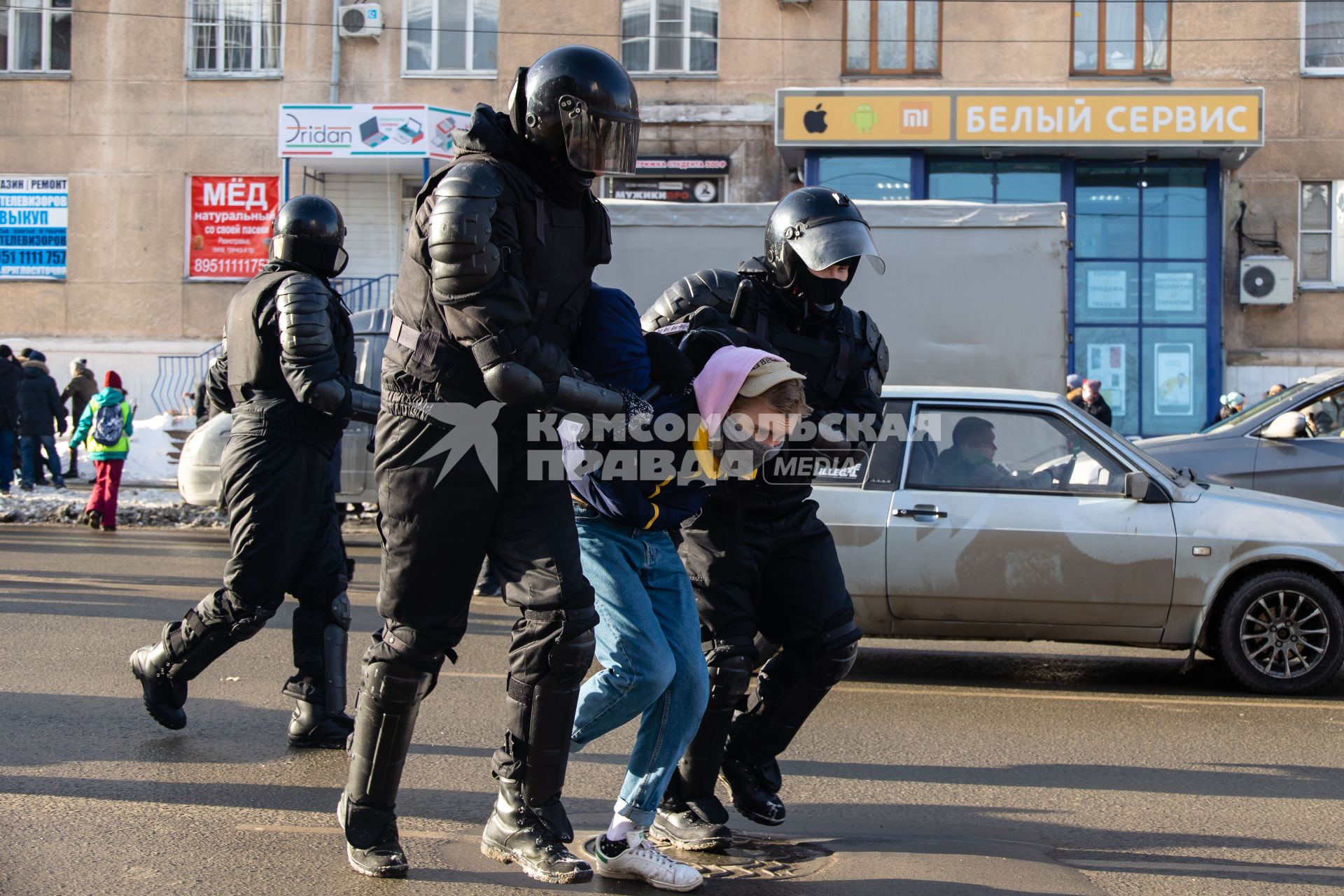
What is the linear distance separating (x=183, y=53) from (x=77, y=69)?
1.84 meters

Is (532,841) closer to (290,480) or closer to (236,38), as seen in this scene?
(290,480)

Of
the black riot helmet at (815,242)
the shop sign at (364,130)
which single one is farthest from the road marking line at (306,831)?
the shop sign at (364,130)

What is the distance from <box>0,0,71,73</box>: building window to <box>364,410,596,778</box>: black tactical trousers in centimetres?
2387

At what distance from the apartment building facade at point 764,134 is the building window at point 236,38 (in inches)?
1.5

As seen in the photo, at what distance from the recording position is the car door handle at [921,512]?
7.12m

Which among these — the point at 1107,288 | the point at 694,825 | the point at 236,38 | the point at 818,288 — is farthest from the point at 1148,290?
the point at 694,825

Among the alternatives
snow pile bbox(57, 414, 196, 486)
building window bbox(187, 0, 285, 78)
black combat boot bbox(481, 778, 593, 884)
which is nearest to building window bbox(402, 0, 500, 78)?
building window bbox(187, 0, 285, 78)

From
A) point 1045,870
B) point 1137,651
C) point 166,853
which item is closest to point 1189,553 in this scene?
point 1137,651

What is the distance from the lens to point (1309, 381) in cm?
1051

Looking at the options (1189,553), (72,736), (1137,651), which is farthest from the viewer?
(1137,651)

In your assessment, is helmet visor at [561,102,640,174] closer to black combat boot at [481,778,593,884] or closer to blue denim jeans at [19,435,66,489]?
black combat boot at [481,778,593,884]

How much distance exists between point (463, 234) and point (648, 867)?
1767 mm

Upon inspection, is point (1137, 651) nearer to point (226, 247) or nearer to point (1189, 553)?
point (1189, 553)

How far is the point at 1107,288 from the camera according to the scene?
2198 centimetres
